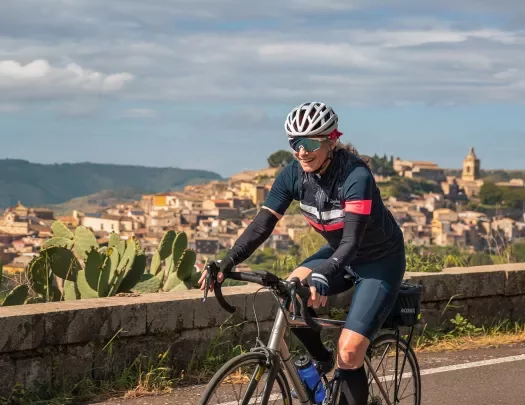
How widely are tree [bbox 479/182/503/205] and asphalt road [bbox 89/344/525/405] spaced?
155 metres

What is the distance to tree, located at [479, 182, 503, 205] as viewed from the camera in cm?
16130

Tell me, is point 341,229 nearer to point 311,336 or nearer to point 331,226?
point 331,226

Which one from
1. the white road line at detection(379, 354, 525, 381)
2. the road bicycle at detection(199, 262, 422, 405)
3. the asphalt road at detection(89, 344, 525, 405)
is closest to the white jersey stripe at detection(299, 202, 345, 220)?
the road bicycle at detection(199, 262, 422, 405)

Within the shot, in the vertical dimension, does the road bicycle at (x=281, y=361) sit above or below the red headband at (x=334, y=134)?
below

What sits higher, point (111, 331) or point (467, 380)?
point (111, 331)

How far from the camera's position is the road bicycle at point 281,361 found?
3.79 metres

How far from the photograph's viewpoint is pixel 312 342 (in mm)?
4441

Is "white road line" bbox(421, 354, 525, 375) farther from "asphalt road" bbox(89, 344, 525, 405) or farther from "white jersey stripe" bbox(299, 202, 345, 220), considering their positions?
"white jersey stripe" bbox(299, 202, 345, 220)

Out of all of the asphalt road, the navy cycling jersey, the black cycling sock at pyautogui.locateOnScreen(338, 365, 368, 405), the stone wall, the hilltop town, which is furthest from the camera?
the hilltop town

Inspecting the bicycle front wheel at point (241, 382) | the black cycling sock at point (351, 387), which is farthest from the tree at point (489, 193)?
the bicycle front wheel at point (241, 382)

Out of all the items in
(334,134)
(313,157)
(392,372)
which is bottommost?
(392,372)

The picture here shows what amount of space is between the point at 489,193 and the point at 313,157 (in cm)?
16684

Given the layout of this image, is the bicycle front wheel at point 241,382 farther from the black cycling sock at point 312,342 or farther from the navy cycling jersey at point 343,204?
the navy cycling jersey at point 343,204

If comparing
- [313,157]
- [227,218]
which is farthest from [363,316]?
[227,218]
